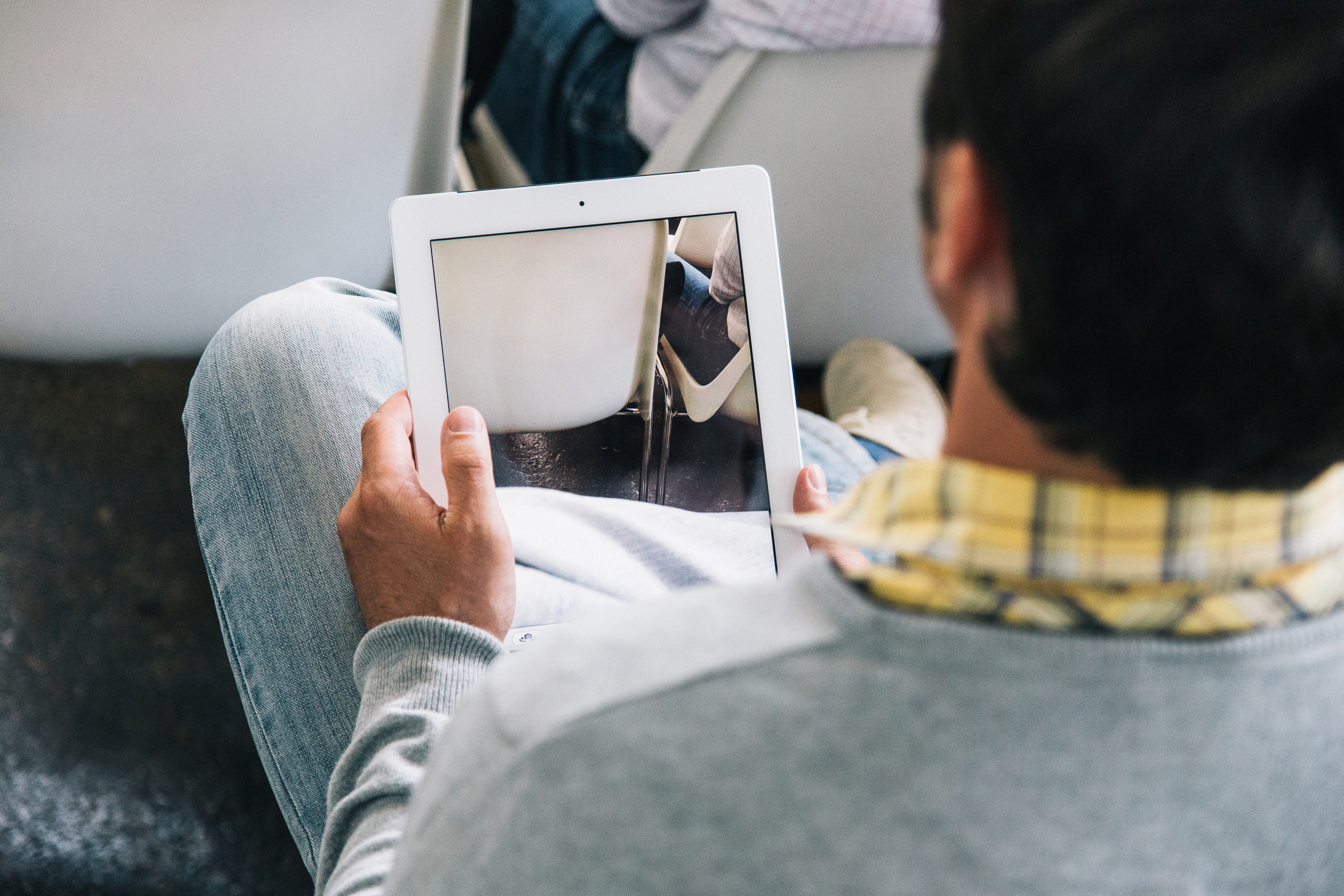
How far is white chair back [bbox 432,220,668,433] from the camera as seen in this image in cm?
58

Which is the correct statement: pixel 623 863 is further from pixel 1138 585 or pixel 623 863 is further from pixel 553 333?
pixel 553 333

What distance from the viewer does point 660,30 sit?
0.93m

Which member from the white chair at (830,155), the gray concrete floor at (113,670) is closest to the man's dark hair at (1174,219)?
the white chair at (830,155)

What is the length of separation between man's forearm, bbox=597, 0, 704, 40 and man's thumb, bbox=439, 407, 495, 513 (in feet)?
1.76

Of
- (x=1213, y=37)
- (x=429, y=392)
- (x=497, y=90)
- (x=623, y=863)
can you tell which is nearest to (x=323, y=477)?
(x=429, y=392)

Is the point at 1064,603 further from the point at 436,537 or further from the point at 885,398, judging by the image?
the point at 885,398

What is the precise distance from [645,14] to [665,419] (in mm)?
494

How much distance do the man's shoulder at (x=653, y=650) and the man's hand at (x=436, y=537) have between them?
227 millimetres

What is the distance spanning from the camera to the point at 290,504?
2.00 ft

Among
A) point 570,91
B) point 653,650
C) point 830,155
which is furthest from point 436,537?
point 570,91

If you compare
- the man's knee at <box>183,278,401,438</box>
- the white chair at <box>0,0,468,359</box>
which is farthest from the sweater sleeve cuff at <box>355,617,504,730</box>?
the white chair at <box>0,0,468,359</box>

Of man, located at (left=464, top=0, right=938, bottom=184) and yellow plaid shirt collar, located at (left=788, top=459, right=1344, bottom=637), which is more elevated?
man, located at (left=464, top=0, right=938, bottom=184)

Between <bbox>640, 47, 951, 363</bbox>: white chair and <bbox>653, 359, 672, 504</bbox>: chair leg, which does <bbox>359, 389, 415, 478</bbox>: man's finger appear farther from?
<bbox>640, 47, 951, 363</bbox>: white chair

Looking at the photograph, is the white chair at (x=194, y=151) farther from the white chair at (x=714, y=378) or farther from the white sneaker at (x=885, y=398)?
the white sneaker at (x=885, y=398)
